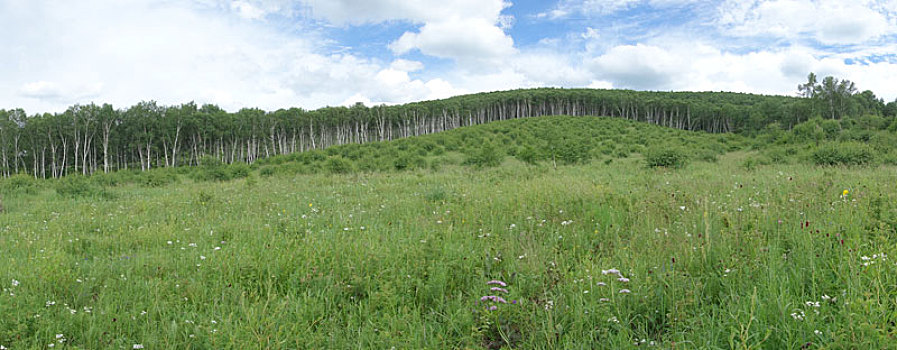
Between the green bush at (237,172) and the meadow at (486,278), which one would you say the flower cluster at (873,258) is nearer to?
the meadow at (486,278)

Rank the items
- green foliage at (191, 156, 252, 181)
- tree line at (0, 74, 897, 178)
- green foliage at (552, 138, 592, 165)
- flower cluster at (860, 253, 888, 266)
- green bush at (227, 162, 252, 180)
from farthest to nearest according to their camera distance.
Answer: tree line at (0, 74, 897, 178)
green bush at (227, 162, 252, 180)
green foliage at (191, 156, 252, 181)
green foliage at (552, 138, 592, 165)
flower cluster at (860, 253, 888, 266)

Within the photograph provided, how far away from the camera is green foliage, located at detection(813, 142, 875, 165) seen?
14.6m

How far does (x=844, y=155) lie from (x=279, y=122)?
217 feet

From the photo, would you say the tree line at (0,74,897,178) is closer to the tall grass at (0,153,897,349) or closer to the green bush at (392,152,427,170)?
the green bush at (392,152,427,170)

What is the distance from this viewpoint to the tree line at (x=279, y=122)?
5150cm

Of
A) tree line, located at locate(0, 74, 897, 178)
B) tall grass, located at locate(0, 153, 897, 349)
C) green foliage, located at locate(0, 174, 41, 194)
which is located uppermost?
tree line, located at locate(0, 74, 897, 178)

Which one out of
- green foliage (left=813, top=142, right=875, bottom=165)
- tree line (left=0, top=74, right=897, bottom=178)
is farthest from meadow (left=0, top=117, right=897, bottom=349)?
tree line (left=0, top=74, right=897, bottom=178)

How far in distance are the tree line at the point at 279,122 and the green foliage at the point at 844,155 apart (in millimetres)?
43958

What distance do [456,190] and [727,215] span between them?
5.79 meters

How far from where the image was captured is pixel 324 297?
3.42 metres

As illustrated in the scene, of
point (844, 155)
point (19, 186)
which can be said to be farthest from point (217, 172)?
point (844, 155)

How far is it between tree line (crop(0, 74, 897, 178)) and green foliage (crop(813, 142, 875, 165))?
44.0m

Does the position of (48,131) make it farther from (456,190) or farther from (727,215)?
(727,215)

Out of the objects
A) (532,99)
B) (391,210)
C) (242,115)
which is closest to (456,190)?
(391,210)
